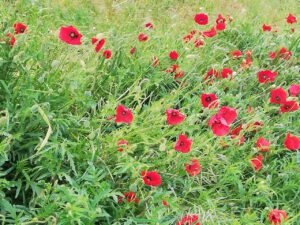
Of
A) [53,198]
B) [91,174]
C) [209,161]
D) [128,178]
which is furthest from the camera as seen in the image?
[209,161]

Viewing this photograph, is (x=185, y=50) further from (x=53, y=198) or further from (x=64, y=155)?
(x=53, y=198)

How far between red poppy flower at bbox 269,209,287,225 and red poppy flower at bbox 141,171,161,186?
1.54 ft

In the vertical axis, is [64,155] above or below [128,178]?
above

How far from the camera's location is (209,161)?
7.87 feet

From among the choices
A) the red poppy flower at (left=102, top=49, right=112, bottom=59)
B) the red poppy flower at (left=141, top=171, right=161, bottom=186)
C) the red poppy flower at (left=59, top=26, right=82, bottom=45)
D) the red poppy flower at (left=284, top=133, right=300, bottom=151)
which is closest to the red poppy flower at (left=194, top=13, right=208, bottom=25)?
the red poppy flower at (left=102, top=49, right=112, bottom=59)

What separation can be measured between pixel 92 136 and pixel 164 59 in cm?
119

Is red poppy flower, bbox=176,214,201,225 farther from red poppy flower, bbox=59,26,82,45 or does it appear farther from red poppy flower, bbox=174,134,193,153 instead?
red poppy flower, bbox=59,26,82,45

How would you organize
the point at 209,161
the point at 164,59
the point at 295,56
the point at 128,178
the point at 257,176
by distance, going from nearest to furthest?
1. the point at 128,178
2. the point at 209,161
3. the point at 257,176
4. the point at 164,59
5. the point at 295,56

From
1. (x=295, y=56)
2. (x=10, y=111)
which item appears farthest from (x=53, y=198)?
(x=295, y=56)

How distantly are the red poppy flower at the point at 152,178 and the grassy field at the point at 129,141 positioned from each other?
12 millimetres

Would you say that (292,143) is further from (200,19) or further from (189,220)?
(200,19)

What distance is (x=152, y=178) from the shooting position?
2049mm

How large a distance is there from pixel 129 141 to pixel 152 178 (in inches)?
10.9

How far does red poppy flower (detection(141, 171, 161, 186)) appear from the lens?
2037mm
